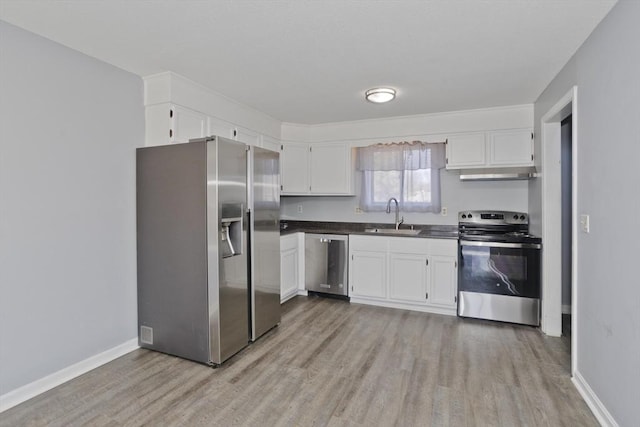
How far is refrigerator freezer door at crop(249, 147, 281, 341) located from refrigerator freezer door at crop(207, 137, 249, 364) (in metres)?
0.11

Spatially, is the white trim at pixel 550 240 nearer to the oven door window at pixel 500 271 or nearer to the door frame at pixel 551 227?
the door frame at pixel 551 227

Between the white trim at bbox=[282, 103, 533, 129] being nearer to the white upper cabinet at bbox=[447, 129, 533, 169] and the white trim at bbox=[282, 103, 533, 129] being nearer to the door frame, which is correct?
the white upper cabinet at bbox=[447, 129, 533, 169]

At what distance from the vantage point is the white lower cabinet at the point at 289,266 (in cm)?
410

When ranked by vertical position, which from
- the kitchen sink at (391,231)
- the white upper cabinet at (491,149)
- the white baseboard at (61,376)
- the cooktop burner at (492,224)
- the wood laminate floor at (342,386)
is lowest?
the wood laminate floor at (342,386)

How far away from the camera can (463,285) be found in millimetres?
3646

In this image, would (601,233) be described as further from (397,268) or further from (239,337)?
(239,337)

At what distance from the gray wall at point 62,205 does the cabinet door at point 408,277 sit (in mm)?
2682

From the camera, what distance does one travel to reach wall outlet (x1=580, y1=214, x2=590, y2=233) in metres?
2.17

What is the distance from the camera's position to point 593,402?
206 cm

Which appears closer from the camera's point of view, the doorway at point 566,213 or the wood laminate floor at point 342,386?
the wood laminate floor at point 342,386

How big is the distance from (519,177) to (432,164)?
38.5 inches

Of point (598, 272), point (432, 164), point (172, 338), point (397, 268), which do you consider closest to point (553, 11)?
point (598, 272)

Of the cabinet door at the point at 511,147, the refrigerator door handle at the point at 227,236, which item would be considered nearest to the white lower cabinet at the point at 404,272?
the cabinet door at the point at 511,147

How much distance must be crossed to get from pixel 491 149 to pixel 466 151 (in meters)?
0.26
